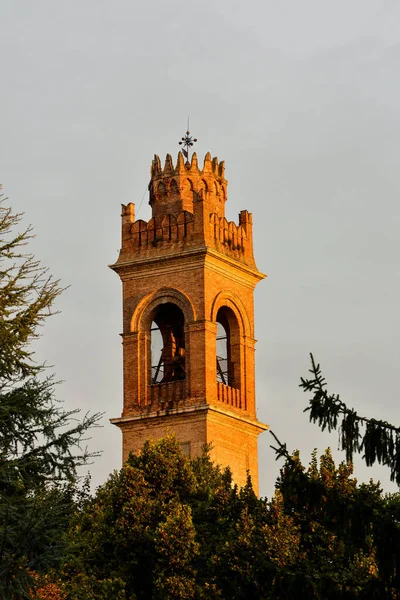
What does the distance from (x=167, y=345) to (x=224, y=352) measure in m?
1.81

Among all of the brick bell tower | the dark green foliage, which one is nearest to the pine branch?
the dark green foliage

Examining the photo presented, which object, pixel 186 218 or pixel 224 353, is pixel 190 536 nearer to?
pixel 224 353

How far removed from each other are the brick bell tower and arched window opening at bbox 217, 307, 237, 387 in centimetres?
3

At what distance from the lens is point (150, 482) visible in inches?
1439

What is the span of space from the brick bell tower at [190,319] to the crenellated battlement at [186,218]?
0.10ft

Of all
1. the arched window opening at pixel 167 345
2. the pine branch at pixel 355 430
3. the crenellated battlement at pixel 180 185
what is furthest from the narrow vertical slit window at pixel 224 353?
the pine branch at pixel 355 430

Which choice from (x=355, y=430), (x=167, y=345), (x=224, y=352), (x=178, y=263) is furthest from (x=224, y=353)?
(x=355, y=430)

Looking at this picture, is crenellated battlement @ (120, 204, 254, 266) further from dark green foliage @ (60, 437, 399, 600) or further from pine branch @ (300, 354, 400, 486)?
pine branch @ (300, 354, 400, 486)

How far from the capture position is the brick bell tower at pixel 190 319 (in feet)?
149

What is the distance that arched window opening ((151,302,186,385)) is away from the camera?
155 feet

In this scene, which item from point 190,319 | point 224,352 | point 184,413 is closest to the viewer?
point 184,413

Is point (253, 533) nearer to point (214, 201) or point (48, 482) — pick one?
point (48, 482)

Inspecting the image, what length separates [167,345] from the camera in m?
47.8

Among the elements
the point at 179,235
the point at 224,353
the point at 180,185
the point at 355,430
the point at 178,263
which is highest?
the point at 180,185
